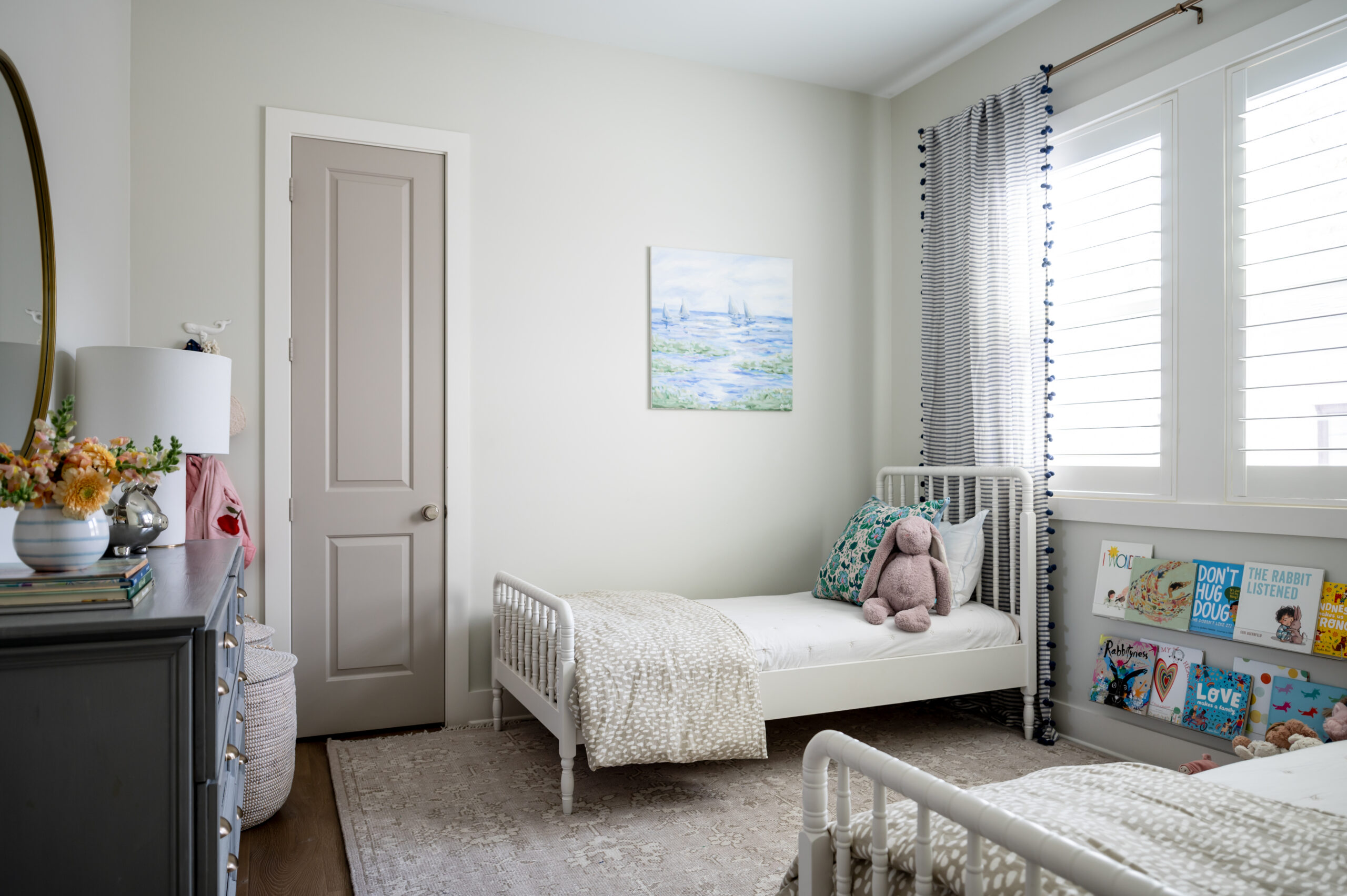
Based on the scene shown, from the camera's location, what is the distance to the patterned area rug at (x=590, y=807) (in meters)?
2.07

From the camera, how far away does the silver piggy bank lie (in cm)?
176

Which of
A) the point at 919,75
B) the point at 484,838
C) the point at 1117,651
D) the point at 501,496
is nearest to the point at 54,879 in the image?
the point at 484,838

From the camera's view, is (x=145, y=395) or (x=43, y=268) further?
(x=145, y=395)

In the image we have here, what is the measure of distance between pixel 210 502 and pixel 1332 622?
3.39 metres

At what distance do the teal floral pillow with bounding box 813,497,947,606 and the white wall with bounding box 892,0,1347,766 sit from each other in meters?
0.54

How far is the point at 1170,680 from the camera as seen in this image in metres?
2.70

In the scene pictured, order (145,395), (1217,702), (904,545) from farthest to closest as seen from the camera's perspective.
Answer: (904,545)
(1217,702)
(145,395)

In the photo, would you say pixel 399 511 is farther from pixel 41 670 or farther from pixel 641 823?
pixel 41 670

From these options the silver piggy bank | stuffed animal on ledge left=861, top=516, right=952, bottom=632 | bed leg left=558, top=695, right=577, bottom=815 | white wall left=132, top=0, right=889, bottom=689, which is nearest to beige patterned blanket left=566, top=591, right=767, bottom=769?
bed leg left=558, top=695, right=577, bottom=815

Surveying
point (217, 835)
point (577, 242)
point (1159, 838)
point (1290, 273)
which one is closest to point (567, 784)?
point (217, 835)

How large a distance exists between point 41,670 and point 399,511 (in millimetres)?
2082

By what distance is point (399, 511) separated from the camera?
3.17m

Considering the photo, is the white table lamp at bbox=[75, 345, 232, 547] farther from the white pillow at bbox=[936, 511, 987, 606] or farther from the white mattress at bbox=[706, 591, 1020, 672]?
the white pillow at bbox=[936, 511, 987, 606]

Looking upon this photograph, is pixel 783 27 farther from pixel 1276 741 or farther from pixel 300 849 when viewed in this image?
pixel 300 849
